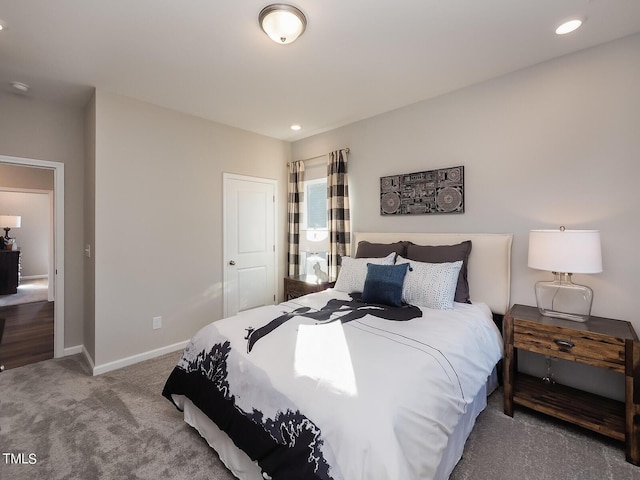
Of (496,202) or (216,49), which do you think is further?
(496,202)

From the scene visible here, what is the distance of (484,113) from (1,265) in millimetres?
8501

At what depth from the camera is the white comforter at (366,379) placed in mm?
1069

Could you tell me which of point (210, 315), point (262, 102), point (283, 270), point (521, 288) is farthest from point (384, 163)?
point (210, 315)

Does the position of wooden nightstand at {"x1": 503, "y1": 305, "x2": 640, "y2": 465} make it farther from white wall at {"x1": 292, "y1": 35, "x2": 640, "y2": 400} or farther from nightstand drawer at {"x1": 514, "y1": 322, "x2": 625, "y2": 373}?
white wall at {"x1": 292, "y1": 35, "x2": 640, "y2": 400}

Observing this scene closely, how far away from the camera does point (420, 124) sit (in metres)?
3.04

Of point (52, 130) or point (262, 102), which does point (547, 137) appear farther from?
point (52, 130)

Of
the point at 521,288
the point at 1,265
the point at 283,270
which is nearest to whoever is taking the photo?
the point at 521,288

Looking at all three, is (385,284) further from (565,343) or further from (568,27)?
(568,27)

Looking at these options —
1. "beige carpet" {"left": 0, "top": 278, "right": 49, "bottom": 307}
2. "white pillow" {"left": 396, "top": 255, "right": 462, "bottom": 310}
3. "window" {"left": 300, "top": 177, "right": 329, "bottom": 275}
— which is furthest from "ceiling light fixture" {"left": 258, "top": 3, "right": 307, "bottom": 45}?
"beige carpet" {"left": 0, "top": 278, "right": 49, "bottom": 307}

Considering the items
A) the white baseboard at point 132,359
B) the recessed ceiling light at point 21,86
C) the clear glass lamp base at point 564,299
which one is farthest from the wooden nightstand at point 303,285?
the recessed ceiling light at point 21,86

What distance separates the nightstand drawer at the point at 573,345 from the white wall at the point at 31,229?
379 inches

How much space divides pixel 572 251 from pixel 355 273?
5.21ft

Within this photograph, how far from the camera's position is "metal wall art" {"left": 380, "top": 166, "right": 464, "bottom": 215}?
2791 mm

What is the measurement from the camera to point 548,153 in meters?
2.32
